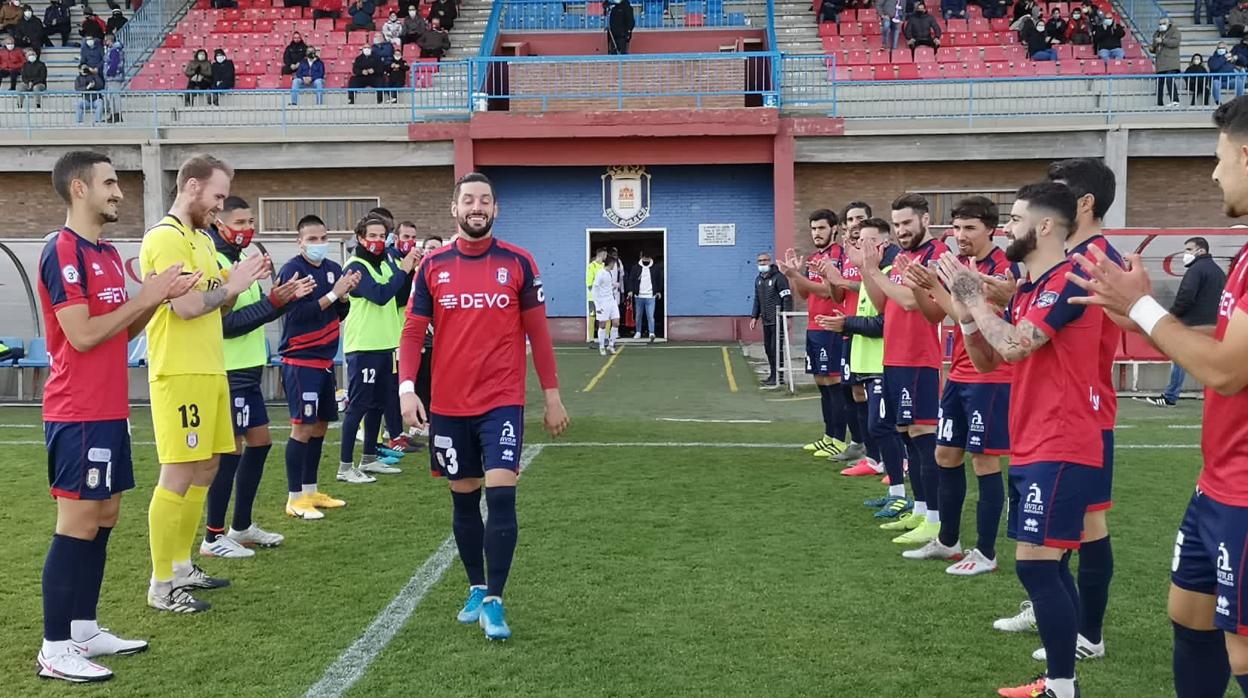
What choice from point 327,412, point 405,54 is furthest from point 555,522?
point 405,54

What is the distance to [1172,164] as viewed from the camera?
23531 millimetres

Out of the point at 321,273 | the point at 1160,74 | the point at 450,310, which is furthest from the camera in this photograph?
the point at 1160,74

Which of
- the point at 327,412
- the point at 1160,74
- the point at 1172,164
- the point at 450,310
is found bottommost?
the point at 327,412

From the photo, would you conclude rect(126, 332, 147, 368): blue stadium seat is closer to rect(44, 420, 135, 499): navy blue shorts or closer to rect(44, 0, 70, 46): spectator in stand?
rect(44, 420, 135, 499): navy blue shorts

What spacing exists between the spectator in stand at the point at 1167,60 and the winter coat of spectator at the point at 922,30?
195 inches

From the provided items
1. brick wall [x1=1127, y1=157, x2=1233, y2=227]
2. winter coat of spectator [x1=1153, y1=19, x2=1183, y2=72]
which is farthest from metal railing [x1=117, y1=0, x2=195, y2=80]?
winter coat of spectator [x1=1153, y1=19, x2=1183, y2=72]

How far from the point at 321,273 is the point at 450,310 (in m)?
3.31

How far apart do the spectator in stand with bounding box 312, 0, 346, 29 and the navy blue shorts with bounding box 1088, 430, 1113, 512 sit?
2871 centimetres

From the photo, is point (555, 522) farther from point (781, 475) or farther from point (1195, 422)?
point (1195, 422)

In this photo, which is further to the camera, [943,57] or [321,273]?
[943,57]

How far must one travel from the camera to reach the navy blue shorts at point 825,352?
1010cm

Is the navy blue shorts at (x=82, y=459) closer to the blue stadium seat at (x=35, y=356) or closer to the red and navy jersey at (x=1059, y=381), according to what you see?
the red and navy jersey at (x=1059, y=381)

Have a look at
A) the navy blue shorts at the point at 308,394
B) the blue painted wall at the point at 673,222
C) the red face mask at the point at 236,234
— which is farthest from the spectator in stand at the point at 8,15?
the red face mask at the point at 236,234

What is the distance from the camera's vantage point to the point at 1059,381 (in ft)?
14.2
